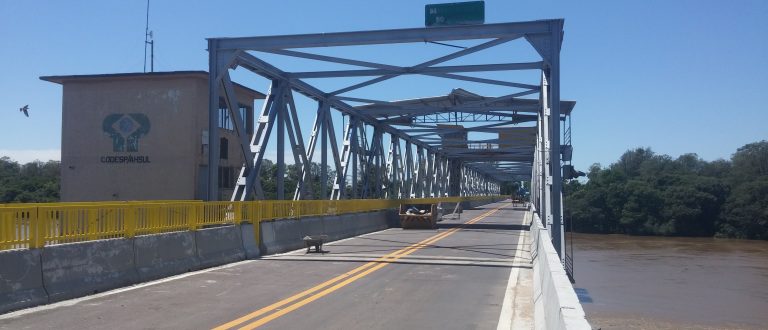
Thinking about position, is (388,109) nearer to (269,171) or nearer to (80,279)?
(80,279)

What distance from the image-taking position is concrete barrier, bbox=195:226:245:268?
14.3 m

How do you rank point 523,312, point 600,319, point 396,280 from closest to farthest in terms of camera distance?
1. point 523,312
2. point 396,280
3. point 600,319

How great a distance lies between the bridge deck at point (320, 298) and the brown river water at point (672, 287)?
13.7ft

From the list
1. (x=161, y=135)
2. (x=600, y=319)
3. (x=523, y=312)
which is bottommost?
(x=600, y=319)

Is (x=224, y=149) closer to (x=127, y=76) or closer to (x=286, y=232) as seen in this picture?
(x=127, y=76)

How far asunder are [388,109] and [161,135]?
11.2 metres

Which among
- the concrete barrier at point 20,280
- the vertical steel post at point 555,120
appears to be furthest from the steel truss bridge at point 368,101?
the concrete barrier at point 20,280

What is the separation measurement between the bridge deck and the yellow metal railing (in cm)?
102

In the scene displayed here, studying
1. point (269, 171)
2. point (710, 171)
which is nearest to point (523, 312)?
point (269, 171)

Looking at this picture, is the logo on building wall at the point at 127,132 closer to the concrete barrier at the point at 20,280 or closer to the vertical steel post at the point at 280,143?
the vertical steel post at the point at 280,143

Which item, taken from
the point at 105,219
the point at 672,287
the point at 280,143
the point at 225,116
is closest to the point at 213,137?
the point at 280,143

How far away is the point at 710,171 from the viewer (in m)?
94.2

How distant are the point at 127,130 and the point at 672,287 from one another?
25.4 meters

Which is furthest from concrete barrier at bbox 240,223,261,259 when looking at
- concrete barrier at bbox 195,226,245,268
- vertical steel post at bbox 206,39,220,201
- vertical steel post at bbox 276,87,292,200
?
vertical steel post at bbox 276,87,292,200
